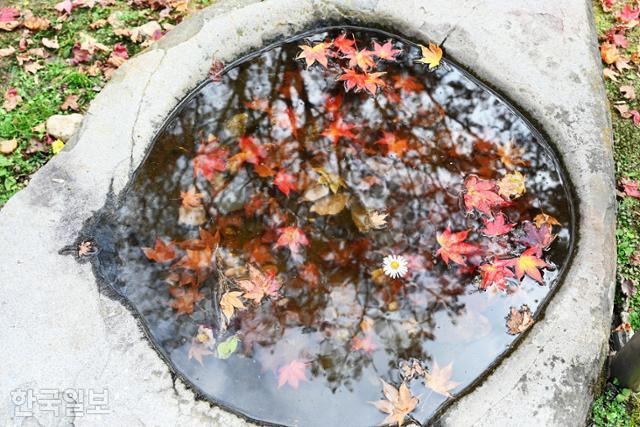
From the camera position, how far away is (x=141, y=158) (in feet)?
9.59

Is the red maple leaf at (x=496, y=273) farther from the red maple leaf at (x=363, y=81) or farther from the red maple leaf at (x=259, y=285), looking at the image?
the red maple leaf at (x=363, y=81)

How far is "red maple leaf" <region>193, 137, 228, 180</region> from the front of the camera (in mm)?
3014

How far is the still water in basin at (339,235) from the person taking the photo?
2.50 m

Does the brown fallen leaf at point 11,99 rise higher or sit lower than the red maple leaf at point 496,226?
lower

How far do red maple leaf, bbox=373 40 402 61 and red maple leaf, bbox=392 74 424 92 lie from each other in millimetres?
143

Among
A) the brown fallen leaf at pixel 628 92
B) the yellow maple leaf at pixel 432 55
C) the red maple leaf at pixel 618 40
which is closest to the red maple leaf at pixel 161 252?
the yellow maple leaf at pixel 432 55

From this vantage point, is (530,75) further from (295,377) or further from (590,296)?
(295,377)

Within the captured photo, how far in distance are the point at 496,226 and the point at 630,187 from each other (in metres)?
1.09

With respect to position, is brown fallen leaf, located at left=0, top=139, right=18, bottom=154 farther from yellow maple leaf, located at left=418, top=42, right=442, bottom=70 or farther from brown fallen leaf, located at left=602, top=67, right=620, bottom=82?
brown fallen leaf, located at left=602, top=67, right=620, bottom=82

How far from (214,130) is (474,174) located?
147 cm

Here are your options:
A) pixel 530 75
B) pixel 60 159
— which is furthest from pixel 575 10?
pixel 60 159

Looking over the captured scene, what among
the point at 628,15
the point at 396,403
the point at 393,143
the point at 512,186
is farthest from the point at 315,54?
the point at 628,15

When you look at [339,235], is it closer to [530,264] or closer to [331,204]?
[331,204]

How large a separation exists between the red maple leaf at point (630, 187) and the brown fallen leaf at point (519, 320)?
1.24 meters
